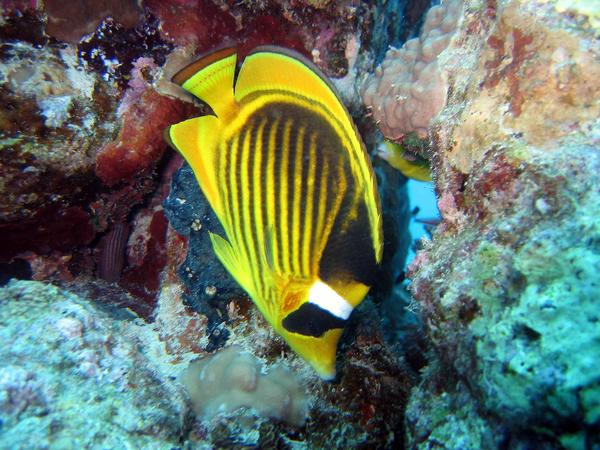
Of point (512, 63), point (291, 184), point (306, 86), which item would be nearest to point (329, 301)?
point (291, 184)

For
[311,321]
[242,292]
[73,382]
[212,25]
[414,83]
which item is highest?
[212,25]

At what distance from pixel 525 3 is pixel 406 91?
Result: 0.54 m

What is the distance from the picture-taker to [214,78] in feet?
→ 4.30

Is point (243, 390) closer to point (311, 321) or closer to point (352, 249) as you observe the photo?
point (311, 321)

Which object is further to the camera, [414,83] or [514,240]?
[414,83]

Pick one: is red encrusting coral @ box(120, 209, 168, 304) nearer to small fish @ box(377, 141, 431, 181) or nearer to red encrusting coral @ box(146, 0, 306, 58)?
red encrusting coral @ box(146, 0, 306, 58)

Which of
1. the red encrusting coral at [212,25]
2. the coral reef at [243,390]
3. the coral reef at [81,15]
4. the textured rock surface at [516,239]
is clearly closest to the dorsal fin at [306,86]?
the textured rock surface at [516,239]

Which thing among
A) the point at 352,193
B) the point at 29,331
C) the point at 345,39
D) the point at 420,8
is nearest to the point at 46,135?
the point at 29,331

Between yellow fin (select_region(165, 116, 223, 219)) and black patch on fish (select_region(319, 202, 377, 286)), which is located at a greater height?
yellow fin (select_region(165, 116, 223, 219))

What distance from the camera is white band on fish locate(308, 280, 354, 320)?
1.30m

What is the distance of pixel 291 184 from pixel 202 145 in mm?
377

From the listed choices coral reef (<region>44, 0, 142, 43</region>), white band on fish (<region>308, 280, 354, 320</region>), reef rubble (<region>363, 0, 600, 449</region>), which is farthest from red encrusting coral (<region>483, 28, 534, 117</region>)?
coral reef (<region>44, 0, 142, 43</region>)

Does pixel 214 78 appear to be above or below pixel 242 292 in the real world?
above

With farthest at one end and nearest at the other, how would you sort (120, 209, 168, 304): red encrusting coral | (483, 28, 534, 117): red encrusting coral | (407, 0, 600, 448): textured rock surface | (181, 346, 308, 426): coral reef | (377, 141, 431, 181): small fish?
(377, 141, 431, 181): small fish
(120, 209, 168, 304): red encrusting coral
(181, 346, 308, 426): coral reef
(483, 28, 534, 117): red encrusting coral
(407, 0, 600, 448): textured rock surface
